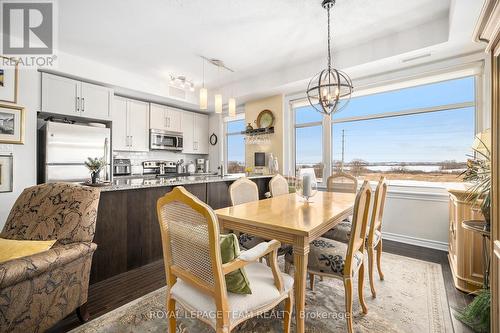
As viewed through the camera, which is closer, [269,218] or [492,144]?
[492,144]

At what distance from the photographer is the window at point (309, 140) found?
420cm

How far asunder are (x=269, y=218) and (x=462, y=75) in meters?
3.40

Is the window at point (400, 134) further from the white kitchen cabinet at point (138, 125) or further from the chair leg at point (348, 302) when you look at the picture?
the white kitchen cabinet at point (138, 125)

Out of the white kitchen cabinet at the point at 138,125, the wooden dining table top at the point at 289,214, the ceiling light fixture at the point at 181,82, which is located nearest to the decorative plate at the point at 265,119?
the ceiling light fixture at the point at 181,82

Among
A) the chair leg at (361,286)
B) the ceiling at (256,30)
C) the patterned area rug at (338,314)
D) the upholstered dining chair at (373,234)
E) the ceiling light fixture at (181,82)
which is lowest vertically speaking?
the patterned area rug at (338,314)

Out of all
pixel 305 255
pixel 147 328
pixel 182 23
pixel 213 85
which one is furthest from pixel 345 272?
pixel 213 85

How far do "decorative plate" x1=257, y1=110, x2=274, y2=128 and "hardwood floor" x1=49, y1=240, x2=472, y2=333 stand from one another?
10.5 feet

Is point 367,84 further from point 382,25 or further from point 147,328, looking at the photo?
point 147,328

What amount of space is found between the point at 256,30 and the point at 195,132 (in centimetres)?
338

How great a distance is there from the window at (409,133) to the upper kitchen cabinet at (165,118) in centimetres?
350

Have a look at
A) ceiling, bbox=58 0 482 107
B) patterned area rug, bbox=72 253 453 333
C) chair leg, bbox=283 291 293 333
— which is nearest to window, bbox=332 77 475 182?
ceiling, bbox=58 0 482 107

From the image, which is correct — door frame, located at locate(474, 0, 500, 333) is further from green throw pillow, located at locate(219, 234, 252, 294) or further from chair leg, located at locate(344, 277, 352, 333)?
green throw pillow, located at locate(219, 234, 252, 294)

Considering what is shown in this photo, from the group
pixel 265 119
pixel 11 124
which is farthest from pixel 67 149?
pixel 265 119

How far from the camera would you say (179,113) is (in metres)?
5.29
